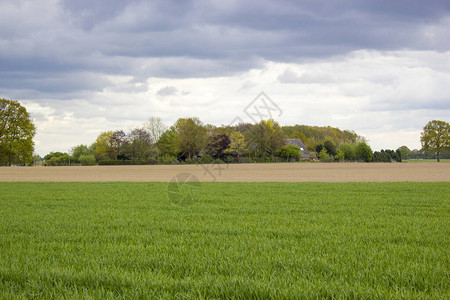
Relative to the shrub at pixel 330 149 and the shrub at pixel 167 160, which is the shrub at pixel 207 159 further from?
the shrub at pixel 330 149

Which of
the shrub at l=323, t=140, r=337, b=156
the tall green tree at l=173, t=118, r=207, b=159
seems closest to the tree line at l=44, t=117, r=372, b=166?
the tall green tree at l=173, t=118, r=207, b=159

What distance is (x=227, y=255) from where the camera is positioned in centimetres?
624

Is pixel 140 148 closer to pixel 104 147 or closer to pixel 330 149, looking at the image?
pixel 104 147

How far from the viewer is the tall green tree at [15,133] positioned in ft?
222

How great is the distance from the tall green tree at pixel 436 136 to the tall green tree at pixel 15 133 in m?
99.3

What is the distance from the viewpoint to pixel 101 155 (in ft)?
320

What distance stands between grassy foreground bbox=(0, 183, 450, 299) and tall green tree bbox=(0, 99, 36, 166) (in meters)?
65.5

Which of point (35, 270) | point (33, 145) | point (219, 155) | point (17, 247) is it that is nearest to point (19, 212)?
point (17, 247)

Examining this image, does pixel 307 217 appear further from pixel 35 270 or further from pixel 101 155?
pixel 101 155

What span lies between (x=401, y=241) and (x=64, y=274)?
655 cm

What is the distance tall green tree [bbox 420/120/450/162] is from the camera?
3841 inches

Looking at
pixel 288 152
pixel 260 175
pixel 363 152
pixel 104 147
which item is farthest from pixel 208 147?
pixel 260 175

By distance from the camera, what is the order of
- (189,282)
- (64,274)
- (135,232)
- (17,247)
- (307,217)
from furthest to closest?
(307,217), (135,232), (17,247), (64,274), (189,282)

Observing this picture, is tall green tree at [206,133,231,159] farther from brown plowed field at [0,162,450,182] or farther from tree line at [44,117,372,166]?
brown plowed field at [0,162,450,182]
